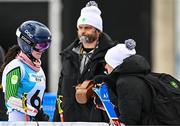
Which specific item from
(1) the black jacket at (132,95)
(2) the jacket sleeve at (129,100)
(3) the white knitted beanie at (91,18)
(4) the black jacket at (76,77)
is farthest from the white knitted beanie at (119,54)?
(3) the white knitted beanie at (91,18)

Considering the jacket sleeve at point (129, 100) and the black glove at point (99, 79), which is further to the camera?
the black glove at point (99, 79)

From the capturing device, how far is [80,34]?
8734mm

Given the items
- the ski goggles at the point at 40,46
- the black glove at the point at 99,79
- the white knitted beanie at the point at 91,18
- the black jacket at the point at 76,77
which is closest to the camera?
the black glove at the point at 99,79

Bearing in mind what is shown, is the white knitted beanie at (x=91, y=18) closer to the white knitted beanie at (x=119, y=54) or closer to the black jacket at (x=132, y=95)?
the white knitted beanie at (x=119, y=54)

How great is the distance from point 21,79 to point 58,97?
0.75 metres

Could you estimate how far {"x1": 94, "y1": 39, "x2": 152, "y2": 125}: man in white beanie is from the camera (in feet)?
23.8

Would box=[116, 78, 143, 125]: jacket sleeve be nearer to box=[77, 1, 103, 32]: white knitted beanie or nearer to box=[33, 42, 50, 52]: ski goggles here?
box=[33, 42, 50, 52]: ski goggles

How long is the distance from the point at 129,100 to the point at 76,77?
1452 millimetres

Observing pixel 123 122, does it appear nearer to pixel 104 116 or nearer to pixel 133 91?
pixel 133 91

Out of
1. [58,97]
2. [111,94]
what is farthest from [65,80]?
[111,94]

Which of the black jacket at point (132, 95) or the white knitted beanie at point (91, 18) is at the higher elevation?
the white knitted beanie at point (91, 18)

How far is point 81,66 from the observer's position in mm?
8672

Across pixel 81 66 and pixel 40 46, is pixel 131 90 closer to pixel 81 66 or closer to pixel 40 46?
pixel 40 46

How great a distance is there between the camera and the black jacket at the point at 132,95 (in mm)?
7258
